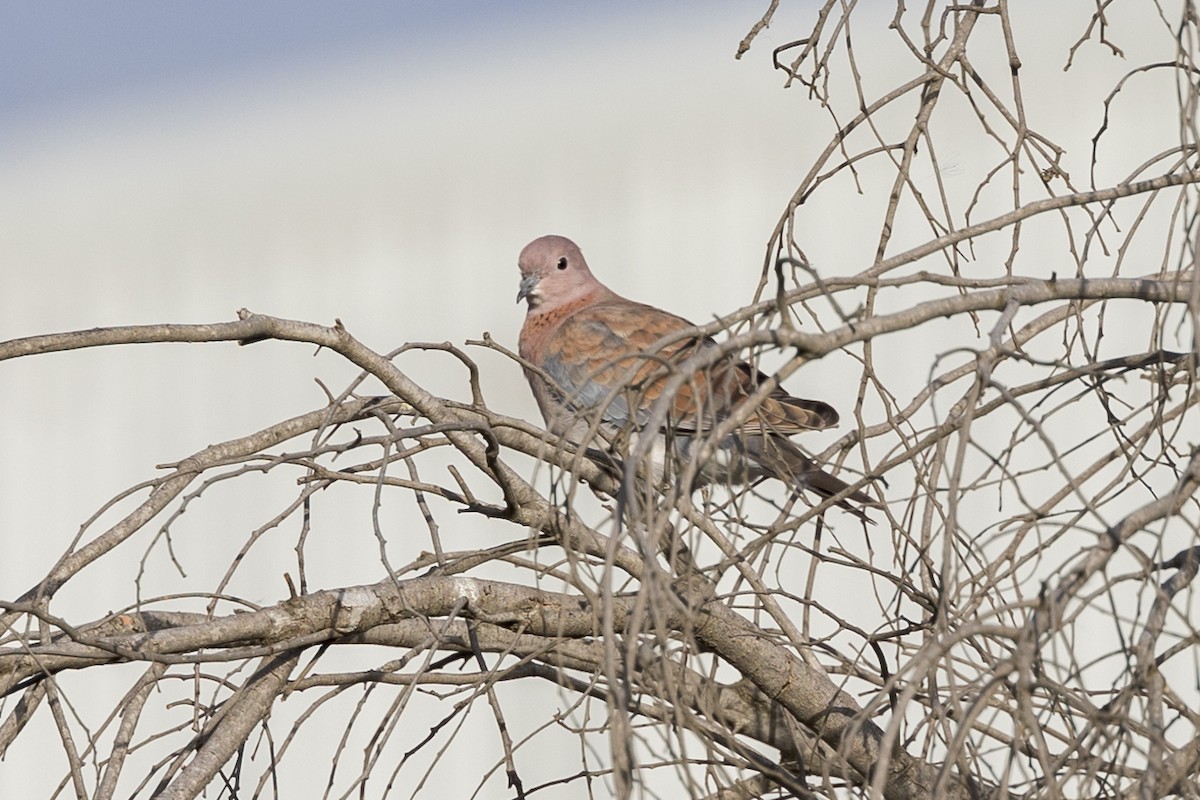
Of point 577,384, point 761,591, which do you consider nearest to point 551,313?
point 577,384

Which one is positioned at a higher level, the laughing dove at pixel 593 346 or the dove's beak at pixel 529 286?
the dove's beak at pixel 529 286

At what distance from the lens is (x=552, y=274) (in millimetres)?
4996

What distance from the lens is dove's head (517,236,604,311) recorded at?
4984mm

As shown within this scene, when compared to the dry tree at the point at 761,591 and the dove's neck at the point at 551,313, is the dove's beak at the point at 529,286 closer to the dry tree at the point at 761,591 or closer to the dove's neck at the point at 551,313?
the dove's neck at the point at 551,313

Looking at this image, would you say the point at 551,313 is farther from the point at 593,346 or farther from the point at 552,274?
the point at 593,346

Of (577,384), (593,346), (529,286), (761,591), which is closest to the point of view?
(761,591)

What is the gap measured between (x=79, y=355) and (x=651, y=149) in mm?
2906

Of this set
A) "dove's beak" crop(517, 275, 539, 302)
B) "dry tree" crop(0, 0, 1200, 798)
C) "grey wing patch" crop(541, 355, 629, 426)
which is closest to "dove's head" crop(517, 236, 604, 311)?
"dove's beak" crop(517, 275, 539, 302)

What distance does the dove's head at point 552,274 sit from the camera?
4984mm

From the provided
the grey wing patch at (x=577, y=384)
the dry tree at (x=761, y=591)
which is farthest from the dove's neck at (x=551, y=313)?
the dry tree at (x=761, y=591)

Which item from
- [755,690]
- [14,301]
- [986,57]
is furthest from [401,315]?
[755,690]

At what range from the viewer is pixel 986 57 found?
6297mm

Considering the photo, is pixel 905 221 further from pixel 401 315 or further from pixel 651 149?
pixel 401 315

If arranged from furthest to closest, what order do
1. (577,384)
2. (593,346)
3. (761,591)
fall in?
(593,346), (577,384), (761,591)
